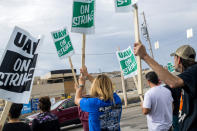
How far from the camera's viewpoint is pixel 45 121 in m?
3.92

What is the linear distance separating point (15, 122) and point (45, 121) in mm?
522

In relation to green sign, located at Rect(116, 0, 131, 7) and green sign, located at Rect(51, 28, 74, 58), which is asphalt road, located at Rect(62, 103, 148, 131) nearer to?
green sign, located at Rect(51, 28, 74, 58)

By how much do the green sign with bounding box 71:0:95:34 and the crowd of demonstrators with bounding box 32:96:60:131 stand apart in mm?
1794

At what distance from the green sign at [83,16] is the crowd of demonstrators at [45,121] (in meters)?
1.79

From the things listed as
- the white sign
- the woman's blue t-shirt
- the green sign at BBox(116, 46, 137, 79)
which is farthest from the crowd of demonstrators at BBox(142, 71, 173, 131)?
the green sign at BBox(116, 46, 137, 79)

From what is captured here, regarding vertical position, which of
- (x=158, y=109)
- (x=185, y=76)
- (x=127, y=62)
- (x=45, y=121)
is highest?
(x=127, y=62)

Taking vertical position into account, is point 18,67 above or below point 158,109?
above

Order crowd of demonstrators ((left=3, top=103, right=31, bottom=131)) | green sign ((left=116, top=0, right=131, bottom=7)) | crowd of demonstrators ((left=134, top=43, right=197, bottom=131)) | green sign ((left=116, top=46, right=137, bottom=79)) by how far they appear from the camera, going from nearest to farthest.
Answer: crowd of demonstrators ((left=134, top=43, right=197, bottom=131)) < crowd of demonstrators ((left=3, top=103, right=31, bottom=131)) < green sign ((left=116, top=0, right=131, bottom=7)) < green sign ((left=116, top=46, right=137, bottom=79))

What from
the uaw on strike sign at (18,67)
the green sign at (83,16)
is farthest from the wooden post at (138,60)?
the uaw on strike sign at (18,67)

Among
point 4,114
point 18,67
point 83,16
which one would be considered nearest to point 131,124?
point 83,16

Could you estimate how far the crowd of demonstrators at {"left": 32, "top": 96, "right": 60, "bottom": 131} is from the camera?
3871 mm

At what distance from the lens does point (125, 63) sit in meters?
8.55

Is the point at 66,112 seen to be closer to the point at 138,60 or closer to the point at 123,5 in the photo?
the point at 123,5

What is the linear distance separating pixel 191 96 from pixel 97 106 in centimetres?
128
